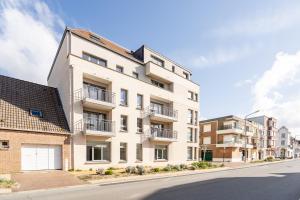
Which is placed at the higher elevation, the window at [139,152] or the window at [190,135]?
the window at [190,135]

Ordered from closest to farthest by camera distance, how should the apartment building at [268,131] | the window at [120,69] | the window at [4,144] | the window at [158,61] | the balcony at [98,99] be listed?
the window at [4,144]
the balcony at [98,99]
the window at [120,69]
the window at [158,61]
the apartment building at [268,131]

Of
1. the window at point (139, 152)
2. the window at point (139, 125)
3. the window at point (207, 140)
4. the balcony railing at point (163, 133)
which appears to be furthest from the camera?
the window at point (207, 140)

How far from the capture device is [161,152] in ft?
86.0

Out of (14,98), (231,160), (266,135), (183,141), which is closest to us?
(14,98)

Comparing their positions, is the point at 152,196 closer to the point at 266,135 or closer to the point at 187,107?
the point at 187,107

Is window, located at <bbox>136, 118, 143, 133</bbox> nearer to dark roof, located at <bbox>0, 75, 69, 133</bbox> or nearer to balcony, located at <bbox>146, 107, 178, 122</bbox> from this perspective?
balcony, located at <bbox>146, 107, 178, 122</bbox>

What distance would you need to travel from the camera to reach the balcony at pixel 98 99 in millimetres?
18781

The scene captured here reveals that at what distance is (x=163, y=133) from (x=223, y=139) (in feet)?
75.4

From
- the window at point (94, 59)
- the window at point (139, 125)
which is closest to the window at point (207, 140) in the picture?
the window at point (139, 125)

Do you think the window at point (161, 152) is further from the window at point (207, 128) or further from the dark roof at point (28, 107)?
the window at point (207, 128)

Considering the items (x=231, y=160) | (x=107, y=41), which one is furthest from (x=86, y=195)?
(x=231, y=160)

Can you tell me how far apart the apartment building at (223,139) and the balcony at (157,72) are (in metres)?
22.0

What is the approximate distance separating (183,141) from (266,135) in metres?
47.2

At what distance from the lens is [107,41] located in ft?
84.3
